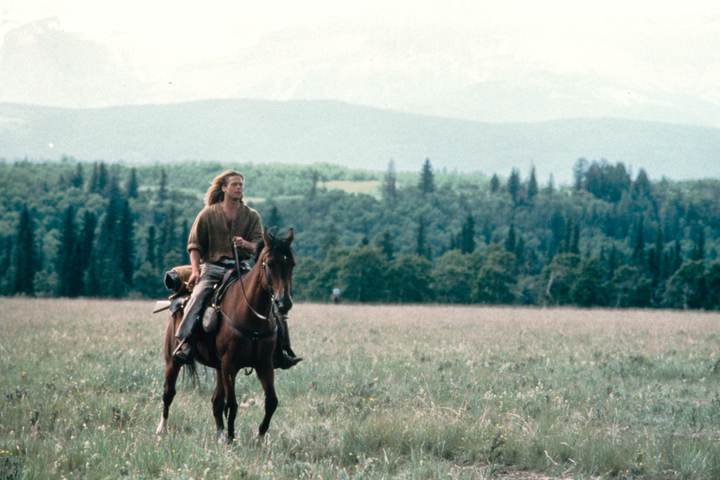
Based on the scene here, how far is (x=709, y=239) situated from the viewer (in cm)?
17738

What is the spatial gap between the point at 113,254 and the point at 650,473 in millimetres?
113721

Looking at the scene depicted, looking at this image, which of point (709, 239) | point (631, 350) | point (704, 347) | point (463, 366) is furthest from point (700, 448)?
point (709, 239)

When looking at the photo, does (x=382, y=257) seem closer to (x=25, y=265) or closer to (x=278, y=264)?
(x=25, y=265)

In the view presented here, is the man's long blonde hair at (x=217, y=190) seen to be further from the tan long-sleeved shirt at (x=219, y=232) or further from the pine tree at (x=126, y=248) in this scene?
the pine tree at (x=126, y=248)

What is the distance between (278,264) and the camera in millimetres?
7828

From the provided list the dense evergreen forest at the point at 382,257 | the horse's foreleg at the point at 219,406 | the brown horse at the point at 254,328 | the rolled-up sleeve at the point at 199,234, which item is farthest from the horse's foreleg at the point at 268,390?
the dense evergreen forest at the point at 382,257

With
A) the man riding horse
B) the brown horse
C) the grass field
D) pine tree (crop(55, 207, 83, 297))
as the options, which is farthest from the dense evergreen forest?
the brown horse

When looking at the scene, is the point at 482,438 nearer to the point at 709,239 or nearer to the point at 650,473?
the point at 650,473

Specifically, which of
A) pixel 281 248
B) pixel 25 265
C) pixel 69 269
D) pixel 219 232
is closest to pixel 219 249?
pixel 219 232

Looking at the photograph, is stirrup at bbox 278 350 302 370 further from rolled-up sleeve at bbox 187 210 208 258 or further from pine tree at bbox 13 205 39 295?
pine tree at bbox 13 205 39 295

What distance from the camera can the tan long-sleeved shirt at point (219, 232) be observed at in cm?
912

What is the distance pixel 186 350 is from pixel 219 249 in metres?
1.27

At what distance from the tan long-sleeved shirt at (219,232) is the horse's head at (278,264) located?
1.18m

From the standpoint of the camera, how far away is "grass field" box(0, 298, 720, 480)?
7645mm
